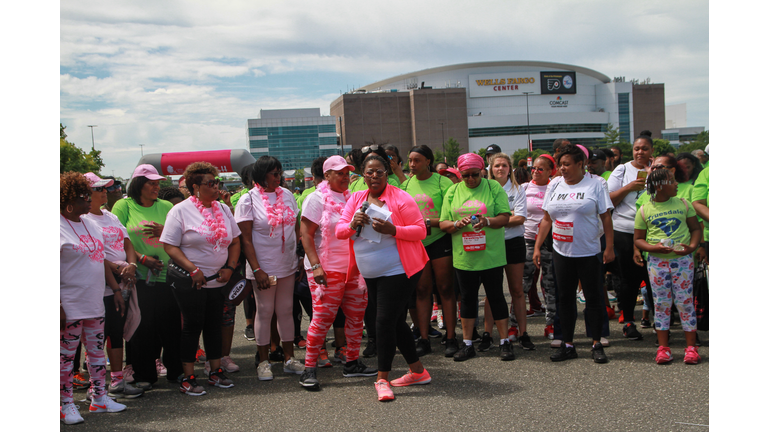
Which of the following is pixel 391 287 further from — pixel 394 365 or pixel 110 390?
pixel 110 390

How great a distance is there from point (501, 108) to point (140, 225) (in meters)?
109

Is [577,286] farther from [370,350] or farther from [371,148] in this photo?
[371,148]

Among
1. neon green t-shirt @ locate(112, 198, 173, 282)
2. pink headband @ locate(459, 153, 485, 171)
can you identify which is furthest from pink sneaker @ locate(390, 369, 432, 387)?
neon green t-shirt @ locate(112, 198, 173, 282)

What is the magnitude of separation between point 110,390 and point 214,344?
92 centimetres

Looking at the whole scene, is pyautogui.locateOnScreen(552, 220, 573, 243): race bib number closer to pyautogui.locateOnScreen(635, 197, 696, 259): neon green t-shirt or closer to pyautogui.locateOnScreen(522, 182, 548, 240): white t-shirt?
pyautogui.locateOnScreen(635, 197, 696, 259): neon green t-shirt

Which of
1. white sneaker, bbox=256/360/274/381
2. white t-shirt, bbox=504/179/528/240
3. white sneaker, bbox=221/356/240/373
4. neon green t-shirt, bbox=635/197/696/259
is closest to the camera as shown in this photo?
neon green t-shirt, bbox=635/197/696/259

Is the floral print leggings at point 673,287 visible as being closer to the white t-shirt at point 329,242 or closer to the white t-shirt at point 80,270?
the white t-shirt at point 329,242

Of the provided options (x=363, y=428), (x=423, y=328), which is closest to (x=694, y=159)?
(x=423, y=328)

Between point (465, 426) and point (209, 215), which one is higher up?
point (209, 215)

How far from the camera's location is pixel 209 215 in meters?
4.52

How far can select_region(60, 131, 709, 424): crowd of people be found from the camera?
4.20m

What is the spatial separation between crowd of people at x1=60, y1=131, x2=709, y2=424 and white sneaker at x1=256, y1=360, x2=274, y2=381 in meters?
0.01

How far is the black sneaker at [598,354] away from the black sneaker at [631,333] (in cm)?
90

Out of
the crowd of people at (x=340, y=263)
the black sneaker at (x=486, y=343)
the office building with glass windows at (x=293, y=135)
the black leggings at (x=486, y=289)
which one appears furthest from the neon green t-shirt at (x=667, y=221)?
the office building with glass windows at (x=293, y=135)
